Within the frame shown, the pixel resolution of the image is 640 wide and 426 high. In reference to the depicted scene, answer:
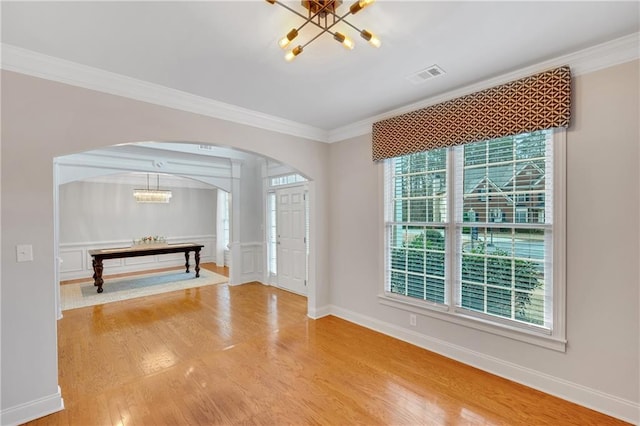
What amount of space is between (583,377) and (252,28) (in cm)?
350

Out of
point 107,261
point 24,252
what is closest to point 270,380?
point 24,252

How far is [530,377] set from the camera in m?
2.50

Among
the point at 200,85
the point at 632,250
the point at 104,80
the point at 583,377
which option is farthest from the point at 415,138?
the point at 104,80

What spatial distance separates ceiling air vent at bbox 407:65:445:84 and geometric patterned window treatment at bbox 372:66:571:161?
475mm

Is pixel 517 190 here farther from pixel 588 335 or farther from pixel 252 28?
pixel 252 28

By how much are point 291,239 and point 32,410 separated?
12.9 ft

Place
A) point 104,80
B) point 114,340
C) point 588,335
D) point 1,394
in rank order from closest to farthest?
1. point 1,394
2. point 588,335
3. point 104,80
4. point 114,340

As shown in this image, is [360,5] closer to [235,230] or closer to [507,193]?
[507,193]

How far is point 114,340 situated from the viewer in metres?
3.50

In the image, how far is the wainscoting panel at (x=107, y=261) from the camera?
21.6 ft

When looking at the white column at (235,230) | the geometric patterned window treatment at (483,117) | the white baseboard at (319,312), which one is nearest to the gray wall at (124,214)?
the white column at (235,230)

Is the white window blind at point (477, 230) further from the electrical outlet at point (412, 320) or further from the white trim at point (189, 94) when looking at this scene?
the white trim at point (189, 94)

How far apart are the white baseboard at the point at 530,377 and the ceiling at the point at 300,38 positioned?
2.57 metres

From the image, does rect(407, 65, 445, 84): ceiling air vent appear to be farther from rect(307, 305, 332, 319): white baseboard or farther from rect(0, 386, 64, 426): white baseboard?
rect(0, 386, 64, 426): white baseboard
